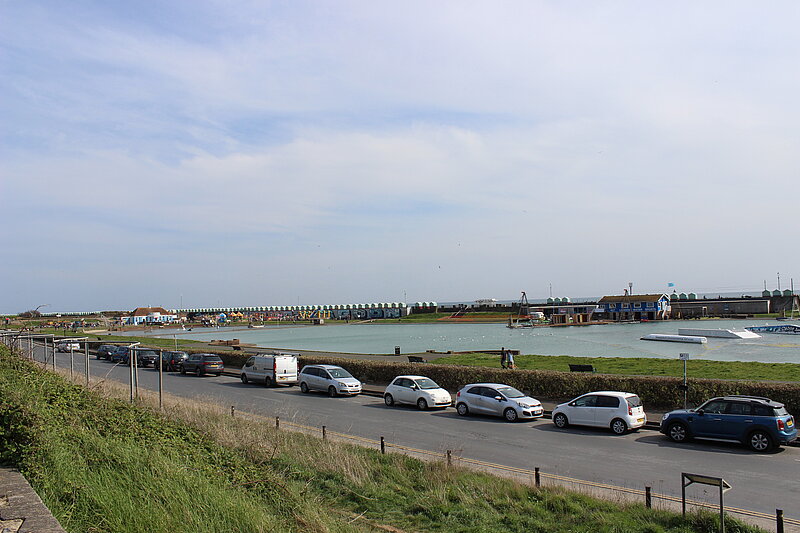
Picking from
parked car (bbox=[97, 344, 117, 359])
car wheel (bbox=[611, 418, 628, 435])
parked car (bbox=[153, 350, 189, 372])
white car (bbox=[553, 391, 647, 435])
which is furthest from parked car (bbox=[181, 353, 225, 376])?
car wheel (bbox=[611, 418, 628, 435])

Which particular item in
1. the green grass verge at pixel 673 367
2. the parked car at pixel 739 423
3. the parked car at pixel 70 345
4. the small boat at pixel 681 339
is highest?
the parked car at pixel 70 345

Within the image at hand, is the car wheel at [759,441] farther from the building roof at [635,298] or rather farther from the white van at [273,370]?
the building roof at [635,298]

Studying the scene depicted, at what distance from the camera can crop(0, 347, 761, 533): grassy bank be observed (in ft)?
24.0

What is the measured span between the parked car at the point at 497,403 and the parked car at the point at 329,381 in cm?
781

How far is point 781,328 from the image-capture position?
4065 inches

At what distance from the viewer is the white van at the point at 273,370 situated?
35.7m

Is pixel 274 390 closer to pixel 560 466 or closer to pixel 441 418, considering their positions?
pixel 441 418

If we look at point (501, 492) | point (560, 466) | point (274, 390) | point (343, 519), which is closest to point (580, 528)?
point (501, 492)

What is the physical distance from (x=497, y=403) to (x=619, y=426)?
488 cm

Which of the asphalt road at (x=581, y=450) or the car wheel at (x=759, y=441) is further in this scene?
the car wheel at (x=759, y=441)

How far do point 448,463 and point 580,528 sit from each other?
415 centimetres

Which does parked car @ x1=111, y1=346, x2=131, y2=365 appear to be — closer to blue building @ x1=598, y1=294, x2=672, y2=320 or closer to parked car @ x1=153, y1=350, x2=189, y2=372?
parked car @ x1=153, y1=350, x2=189, y2=372

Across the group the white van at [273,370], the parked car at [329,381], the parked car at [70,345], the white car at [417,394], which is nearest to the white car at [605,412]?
the white car at [417,394]

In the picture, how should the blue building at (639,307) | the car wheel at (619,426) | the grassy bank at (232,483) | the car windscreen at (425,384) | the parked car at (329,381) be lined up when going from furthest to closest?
the blue building at (639,307), the parked car at (329,381), the car windscreen at (425,384), the car wheel at (619,426), the grassy bank at (232,483)
